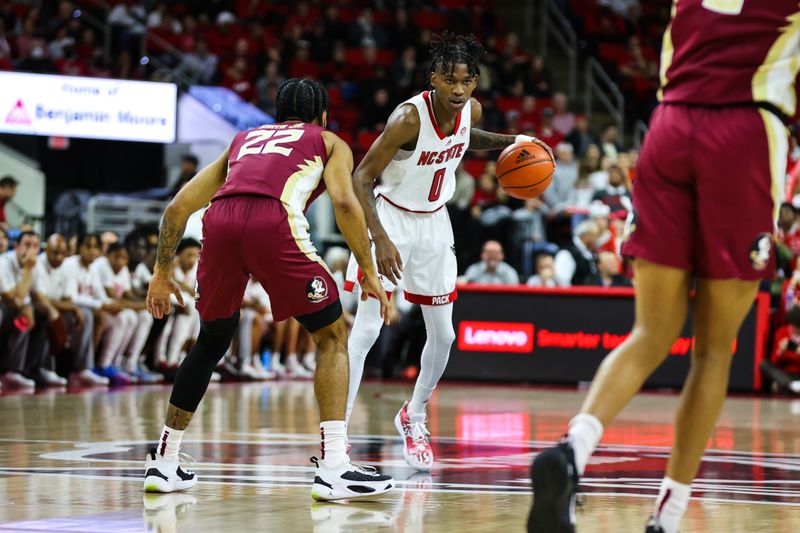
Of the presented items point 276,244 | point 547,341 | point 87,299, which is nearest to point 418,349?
point 547,341

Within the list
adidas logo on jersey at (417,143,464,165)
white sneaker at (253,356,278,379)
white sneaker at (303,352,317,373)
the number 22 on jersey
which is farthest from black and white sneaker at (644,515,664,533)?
white sneaker at (303,352,317,373)

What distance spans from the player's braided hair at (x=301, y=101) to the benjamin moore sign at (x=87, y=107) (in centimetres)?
1161

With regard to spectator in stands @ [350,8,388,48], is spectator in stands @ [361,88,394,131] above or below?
below

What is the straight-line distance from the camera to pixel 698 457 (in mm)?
4000

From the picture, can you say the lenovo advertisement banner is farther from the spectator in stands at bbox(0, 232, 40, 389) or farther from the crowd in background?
the spectator in stands at bbox(0, 232, 40, 389)

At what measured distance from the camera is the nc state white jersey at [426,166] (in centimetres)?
682

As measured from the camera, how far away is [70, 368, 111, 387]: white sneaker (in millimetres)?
12601

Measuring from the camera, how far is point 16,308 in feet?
38.6

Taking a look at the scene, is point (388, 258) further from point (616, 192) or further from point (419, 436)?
point (616, 192)

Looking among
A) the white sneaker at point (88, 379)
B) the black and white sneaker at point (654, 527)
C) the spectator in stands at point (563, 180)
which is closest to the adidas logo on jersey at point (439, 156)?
the black and white sneaker at point (654, 527)

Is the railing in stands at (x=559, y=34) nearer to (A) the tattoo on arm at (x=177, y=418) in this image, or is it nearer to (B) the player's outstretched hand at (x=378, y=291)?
(B) the player's outstretched hand at (x=378, y=291)

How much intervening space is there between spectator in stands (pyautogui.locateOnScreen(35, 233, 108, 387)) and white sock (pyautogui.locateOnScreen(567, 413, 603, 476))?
30.0ft

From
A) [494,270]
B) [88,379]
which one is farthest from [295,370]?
[88,379]

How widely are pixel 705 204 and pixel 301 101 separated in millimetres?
2435
